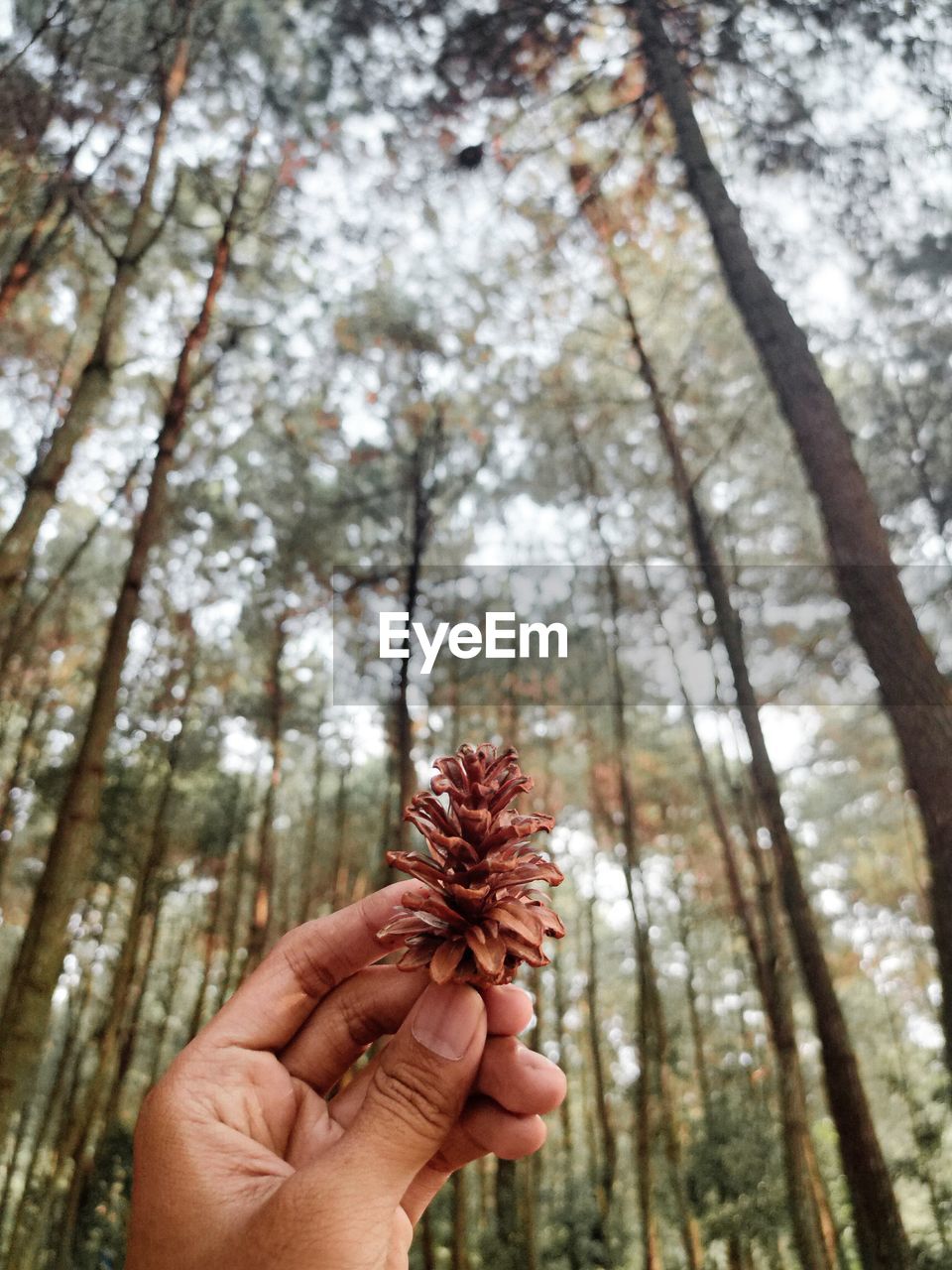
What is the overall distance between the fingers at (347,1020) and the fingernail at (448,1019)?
0.12m

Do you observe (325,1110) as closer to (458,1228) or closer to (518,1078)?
(518,1078)

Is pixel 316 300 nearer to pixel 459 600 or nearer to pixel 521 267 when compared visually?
pixel 521 267

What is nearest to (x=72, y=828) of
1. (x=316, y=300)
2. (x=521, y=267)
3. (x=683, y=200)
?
(x=316, y=300)

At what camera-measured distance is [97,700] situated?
7.49 feet

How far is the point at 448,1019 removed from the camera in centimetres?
62

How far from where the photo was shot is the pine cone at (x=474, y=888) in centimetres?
60

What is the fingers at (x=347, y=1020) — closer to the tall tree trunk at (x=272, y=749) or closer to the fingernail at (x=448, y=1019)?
the fingernail at (x=448, y=1019)

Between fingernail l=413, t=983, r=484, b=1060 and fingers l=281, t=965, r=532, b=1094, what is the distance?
0.40ft

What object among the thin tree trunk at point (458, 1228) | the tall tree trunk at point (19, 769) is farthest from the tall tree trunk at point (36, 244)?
the thin tree trunk at point (458, 1228)

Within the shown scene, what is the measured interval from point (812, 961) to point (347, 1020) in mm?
2543

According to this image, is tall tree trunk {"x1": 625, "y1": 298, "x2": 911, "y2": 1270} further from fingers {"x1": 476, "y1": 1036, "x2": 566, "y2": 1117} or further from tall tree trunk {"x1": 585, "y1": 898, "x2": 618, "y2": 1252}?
fingers {"x1": 476, "y1": 1036, "x2": 566, "y2": 1117}

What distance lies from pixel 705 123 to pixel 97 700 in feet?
11.3

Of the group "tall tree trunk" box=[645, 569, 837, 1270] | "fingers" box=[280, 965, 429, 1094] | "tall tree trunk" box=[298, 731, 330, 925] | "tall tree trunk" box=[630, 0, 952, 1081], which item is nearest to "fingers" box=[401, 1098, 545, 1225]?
"fingers" box=[280, 965, 429, 1094]

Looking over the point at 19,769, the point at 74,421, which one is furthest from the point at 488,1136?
the point at 19,769
